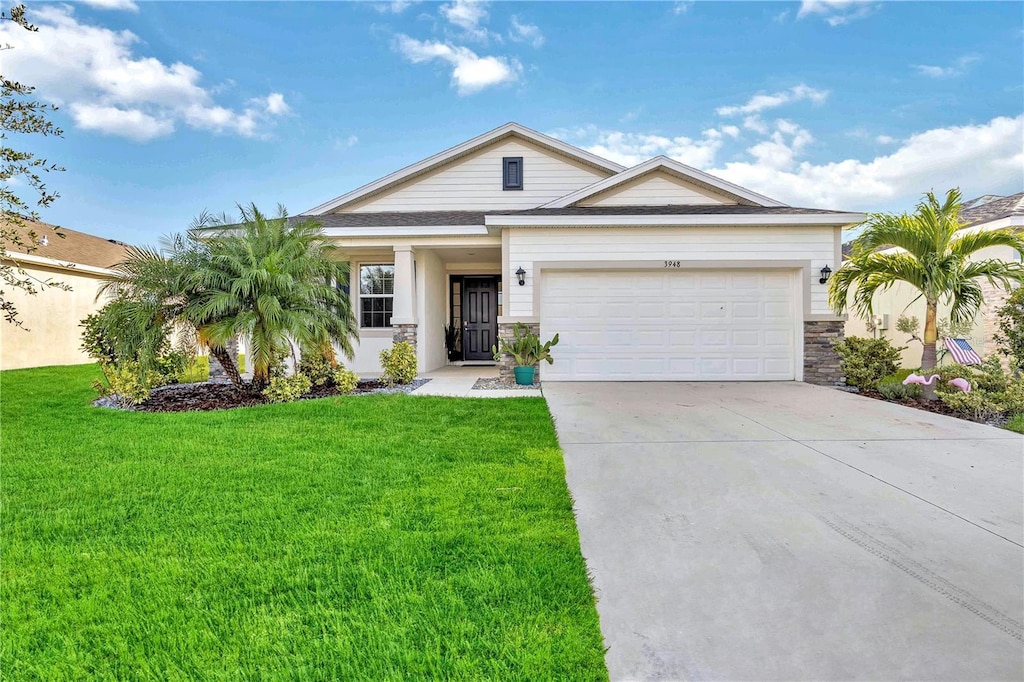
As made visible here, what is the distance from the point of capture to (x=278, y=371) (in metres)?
6.97

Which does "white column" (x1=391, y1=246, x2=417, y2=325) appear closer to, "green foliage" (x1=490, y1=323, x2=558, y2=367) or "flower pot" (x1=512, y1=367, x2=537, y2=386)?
"green foliage" (x1=490, y1=323, x2=558, y2=367)

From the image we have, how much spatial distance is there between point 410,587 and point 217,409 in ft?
18.8

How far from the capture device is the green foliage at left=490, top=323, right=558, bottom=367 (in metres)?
8.45

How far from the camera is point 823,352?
841 centimetres

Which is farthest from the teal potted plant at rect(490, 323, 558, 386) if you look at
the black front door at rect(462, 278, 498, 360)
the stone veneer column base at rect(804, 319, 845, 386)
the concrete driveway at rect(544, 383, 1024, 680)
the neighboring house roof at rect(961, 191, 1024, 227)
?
the neighboring house roof at rect(961, 191, 1024, 227)

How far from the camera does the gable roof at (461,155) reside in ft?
37.4

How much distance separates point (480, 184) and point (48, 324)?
505 inches

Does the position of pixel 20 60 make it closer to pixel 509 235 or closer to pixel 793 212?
pixel 509 235

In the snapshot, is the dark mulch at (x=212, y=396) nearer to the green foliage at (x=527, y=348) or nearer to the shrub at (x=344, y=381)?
the shrub at (x=344, y=381)

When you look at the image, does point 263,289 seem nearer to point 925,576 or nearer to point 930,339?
point 925,576

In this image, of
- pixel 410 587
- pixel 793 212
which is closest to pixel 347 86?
pixel 793 212

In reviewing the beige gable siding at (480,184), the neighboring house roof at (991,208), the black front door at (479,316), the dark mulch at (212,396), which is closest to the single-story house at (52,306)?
the dark mulch at (212,396)

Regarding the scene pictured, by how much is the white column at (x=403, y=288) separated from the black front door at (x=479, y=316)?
11.1 ft

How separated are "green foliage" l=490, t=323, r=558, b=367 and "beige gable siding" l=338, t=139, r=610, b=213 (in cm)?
460
